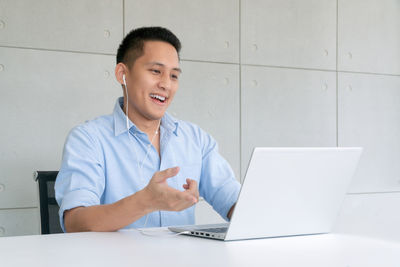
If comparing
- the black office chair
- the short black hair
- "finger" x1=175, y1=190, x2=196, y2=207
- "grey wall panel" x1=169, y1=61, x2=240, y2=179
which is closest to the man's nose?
the short black hair

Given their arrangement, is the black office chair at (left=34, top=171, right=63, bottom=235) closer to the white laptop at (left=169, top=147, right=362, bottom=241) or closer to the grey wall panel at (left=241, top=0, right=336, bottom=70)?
the white laptop at (left=169, top=147, right=362, bottom=241)

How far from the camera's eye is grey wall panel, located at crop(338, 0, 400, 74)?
4.18 meters

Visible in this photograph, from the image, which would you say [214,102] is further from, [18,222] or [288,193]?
[288,193]

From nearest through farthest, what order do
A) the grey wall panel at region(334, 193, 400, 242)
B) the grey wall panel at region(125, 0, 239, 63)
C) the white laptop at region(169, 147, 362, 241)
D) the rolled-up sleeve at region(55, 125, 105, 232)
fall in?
the white laptop at region(169, 147, 362, 241) → the rolled-up sleeve at region(55, 125, 105, 232) → the grey wall panel at region(125, 0, 239, 63) → the grey wall panel at region(334, 193, 400, 242)

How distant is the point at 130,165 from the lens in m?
2.05

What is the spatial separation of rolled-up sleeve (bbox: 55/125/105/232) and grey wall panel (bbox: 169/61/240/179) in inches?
63.0

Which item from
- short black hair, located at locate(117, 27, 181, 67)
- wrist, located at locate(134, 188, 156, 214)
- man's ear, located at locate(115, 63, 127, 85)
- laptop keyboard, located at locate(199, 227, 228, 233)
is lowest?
laptop keyboard, located at locate(199, 227, 228, 233)

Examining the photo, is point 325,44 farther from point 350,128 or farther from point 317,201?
point 317,201

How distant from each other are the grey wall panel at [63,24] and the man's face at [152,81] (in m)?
1.22

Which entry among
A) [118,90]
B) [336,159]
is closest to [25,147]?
[118,90]

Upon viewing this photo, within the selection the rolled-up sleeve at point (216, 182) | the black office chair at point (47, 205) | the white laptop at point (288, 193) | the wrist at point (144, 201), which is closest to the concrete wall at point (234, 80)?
the black office chair at point (47, 205)

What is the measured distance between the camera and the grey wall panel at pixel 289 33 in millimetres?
3820

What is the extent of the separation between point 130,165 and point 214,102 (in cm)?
169

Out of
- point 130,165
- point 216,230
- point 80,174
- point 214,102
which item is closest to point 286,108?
point 214,102
